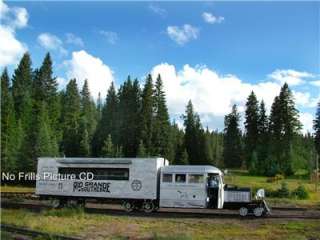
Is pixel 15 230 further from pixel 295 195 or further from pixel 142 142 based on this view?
pixel 142 142

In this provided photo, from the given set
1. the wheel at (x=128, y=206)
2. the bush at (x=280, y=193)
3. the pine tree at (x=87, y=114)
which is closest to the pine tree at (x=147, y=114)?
the pine tree at (x=87, y=114)

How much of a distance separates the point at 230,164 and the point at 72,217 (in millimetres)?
70365

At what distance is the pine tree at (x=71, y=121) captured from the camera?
79000mm

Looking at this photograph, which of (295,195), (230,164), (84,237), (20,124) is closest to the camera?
(84,237)

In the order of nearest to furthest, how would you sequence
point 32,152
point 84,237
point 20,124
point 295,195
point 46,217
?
point 84,237 < point 46,217 < point 295,195 < point 32,152 < point 20,124

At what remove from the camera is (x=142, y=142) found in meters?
73.2

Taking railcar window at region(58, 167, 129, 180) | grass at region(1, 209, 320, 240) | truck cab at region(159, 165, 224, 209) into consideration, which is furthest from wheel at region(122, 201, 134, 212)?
grass at region(1, 209, 320, 240)

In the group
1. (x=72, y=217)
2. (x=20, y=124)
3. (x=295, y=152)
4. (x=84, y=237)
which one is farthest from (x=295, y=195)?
(x=20, y=124)

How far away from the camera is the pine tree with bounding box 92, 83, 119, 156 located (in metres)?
79.6

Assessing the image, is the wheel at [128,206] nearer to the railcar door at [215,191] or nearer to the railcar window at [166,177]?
the railcar window at [166,177]

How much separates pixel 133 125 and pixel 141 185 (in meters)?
49.2

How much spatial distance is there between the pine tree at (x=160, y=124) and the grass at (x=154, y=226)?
→ 47758mm

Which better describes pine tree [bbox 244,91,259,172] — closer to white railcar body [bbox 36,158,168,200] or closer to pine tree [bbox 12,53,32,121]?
pine tree [bbox 12,53,32,121]

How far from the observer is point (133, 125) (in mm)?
79250
